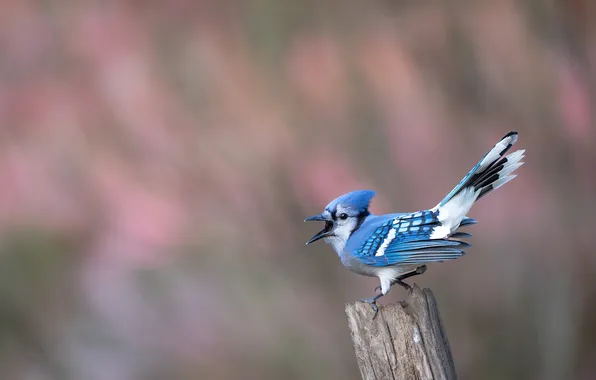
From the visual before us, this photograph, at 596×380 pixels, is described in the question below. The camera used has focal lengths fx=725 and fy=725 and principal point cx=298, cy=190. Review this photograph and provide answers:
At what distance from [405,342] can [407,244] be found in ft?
0.87

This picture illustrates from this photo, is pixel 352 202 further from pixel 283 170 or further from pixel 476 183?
pixel 283 170

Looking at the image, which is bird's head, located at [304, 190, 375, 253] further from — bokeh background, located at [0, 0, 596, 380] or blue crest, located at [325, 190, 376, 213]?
bokeh background, located at [0, 0, 596, 380]

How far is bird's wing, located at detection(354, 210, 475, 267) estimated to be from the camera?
159 centimetres

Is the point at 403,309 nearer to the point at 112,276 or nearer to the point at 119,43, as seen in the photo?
the point at 112,276

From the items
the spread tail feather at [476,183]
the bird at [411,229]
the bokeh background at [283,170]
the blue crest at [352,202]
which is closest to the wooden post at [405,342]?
the bird at [411,229]

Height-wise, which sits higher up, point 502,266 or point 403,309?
point 502,266

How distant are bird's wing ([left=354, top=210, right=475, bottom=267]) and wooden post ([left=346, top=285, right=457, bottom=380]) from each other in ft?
0.41

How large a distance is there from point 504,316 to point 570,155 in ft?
2.55

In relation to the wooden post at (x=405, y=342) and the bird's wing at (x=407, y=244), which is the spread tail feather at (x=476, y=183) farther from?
the wooden post at (x=405, y=342)

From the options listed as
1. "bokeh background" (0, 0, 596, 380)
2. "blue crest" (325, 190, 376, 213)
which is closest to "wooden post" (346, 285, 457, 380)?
"blue crest" (325, 190, 376, 213)

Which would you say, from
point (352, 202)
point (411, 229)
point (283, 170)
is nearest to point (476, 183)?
point (411, 229)

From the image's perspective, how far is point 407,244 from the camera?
5.38ft

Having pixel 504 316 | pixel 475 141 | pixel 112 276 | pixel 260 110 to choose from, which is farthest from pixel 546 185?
pixel 112 276

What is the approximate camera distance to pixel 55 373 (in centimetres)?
318
